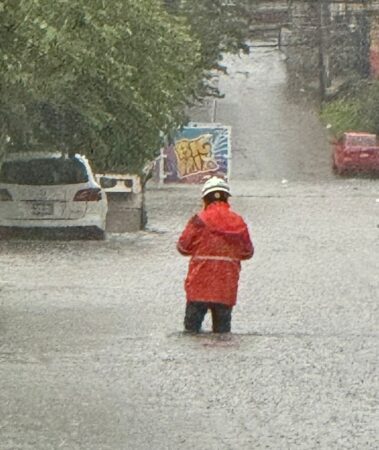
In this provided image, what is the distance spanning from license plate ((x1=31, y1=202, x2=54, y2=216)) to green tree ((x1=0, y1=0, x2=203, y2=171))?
1090 millimetres

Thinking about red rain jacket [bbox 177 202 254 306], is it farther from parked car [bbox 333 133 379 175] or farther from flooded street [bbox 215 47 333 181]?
flooded street [bbox 215 47 333 181]

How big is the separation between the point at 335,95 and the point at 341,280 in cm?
5429

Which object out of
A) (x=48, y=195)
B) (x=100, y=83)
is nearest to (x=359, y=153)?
(x=48, y=195)

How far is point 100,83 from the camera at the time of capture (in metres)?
26.2

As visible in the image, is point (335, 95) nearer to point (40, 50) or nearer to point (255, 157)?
point (255, 157)

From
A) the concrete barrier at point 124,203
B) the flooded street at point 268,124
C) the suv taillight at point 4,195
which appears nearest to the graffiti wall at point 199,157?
the flooded street at point 268,124

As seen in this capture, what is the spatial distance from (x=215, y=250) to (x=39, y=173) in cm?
1374

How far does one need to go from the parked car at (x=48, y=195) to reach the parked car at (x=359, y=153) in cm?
3016

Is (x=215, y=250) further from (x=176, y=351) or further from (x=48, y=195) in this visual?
(x=48, y=195)

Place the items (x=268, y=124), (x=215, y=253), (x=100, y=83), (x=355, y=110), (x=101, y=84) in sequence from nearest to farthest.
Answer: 1. (x=215, y=253)
2. (x=100, y=83)
3. (x=101, y=84)
4. (x=355, y=110)
5. (x=268, y=124)

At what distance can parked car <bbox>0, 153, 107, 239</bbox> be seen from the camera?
28.0 metres

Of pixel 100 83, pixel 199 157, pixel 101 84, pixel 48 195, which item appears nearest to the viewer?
pixel 100 83

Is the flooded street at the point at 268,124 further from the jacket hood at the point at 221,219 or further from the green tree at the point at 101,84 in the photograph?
the jacket hood at the point at 221,219

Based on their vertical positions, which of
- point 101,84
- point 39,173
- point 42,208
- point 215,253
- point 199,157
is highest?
point 101,84
